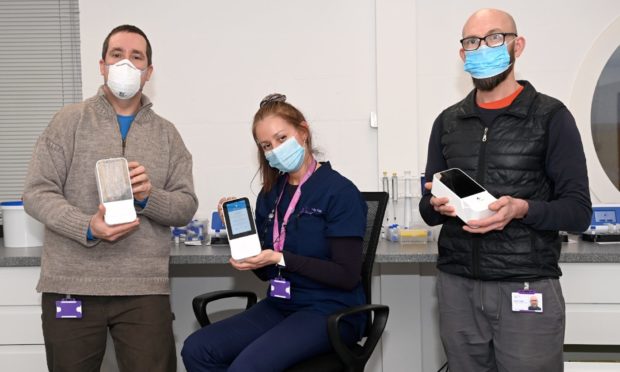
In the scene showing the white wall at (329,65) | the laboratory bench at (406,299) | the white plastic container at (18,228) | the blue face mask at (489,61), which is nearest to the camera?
the blue face mask at (489,61)

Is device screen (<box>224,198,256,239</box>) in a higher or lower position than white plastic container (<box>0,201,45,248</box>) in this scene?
higher

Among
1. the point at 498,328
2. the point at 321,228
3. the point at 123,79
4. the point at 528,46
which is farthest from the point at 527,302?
the point at 528,46

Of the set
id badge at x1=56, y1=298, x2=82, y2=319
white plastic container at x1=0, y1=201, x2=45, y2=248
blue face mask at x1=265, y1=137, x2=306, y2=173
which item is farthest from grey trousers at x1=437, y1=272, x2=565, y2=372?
white plastic container at x1=0, y1=201, x2=45, y2=248

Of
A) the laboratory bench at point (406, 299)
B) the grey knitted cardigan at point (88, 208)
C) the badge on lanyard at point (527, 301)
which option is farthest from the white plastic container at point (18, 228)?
the badge on lanyard at point (527, 301)

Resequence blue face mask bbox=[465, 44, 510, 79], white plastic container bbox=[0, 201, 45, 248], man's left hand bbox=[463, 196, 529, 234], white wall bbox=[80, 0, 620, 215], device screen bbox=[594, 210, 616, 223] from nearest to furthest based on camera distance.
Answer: man's left hand bbox=[463, 196, 529, 234]
blue face mask bbox=[465, 44, 510, 79]
device screen bbox=[594, 210, 616, 223]
white plastic container bbox=[0, 201, 45, 248]
white wall bbox=[80, 0, 620, 215]

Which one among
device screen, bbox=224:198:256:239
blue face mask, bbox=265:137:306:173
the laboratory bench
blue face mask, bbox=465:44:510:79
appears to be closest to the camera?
blue face mask, bbox=465:44:510:79

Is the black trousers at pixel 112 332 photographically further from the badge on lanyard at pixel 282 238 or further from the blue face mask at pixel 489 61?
the blue face mask at pixel 489 61

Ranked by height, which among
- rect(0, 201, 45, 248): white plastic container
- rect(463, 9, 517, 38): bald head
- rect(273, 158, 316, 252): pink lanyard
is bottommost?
rect(0, 201, 45, 248): white plastic container

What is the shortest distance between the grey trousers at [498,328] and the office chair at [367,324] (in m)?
0.25

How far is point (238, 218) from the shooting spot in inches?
83.7

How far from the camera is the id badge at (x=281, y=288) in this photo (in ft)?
7.06

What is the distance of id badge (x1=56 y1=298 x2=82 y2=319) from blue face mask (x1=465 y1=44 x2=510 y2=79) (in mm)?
1520

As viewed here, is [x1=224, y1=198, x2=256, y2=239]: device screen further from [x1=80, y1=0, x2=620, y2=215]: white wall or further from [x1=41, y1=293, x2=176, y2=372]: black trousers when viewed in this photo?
[x1=80, y1=0, x2=620, y2=215]: white wall

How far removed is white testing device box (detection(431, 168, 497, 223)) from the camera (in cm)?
188
